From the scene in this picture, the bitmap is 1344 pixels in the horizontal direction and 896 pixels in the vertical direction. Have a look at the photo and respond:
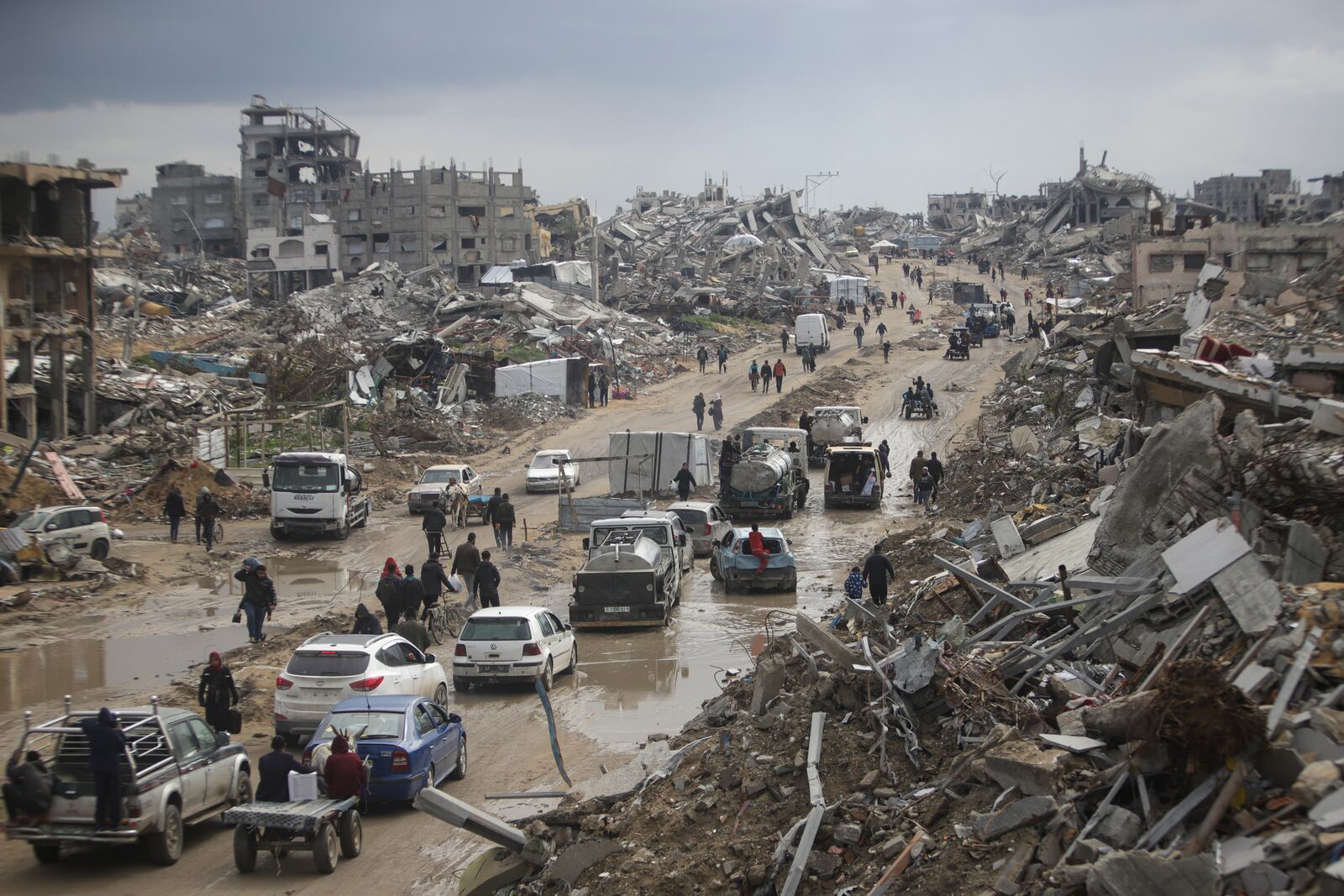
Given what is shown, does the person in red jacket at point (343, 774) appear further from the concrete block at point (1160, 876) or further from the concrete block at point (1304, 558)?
the concrete block at point (1304, 558)

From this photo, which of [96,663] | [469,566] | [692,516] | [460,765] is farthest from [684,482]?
[460,765]

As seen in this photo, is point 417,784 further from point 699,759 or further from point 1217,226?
point 1217,226

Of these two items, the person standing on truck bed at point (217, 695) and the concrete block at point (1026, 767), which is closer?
the concrete block at point (1026, 767)

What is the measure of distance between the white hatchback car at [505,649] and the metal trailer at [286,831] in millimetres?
5792

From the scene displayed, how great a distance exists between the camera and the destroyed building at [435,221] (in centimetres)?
9175

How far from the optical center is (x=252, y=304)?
258ft

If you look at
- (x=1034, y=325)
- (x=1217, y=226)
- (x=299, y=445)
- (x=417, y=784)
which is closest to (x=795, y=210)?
(x=1034, y=325)

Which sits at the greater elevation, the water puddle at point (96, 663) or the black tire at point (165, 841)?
the black tire at point (165, 841)

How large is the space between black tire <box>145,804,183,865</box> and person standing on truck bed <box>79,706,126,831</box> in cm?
44

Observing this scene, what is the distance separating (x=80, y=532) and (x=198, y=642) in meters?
6.57

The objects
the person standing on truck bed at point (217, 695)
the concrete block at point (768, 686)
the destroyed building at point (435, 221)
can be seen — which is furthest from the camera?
the destroyed building at point (435, 221)

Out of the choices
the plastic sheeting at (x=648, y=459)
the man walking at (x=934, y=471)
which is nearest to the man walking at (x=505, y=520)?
the plastic sheeting at (x=648, y=459)

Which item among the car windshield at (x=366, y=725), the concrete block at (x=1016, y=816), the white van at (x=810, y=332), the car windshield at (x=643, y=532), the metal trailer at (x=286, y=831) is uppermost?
the white van at (x=810, y=332)

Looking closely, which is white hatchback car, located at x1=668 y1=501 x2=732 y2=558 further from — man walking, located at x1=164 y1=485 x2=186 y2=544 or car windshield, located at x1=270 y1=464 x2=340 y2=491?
man walking, located at x1=164 y1=485 x2=186 y2=544
